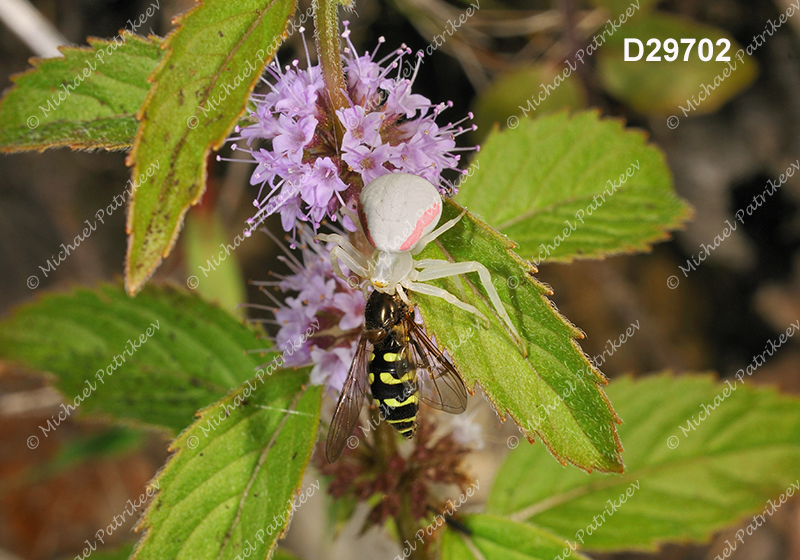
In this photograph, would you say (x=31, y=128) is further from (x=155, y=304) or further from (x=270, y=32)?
(x=155, y=304)

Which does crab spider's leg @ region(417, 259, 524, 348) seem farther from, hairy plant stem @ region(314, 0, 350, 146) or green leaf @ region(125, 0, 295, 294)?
green leaf @ region(125, 0, 295, 294)

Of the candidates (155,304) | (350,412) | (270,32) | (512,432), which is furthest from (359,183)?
(512,432)

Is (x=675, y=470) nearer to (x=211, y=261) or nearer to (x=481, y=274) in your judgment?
(x=481, y=274)

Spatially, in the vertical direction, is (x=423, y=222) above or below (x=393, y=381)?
above

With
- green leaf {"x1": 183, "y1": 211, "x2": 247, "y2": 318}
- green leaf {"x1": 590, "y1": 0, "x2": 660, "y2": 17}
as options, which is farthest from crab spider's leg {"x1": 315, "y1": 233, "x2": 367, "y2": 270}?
green leaf {"x1": 590, "y1": 0, "x2": 660, "y2": 17}

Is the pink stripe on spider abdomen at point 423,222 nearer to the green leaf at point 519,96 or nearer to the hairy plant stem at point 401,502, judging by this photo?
the hairy plant stem at point 401,502

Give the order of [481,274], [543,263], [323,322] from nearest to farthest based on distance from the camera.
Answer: [481,274]
[323,322]
[543,263]

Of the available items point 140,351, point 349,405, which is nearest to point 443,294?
point 349,405
